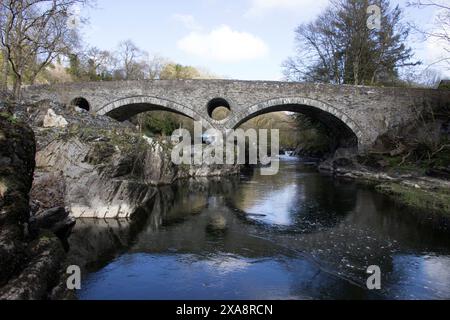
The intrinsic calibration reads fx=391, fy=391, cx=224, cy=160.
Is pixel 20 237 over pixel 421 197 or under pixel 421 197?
over

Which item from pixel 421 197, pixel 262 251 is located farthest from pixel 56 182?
pixel 421 197

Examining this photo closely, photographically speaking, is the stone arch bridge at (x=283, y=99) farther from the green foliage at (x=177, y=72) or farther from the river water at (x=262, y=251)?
the green foliage at (x=177, y=72)

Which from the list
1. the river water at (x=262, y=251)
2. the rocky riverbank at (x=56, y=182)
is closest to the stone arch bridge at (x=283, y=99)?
the rocky riverbank at (x=56, y=182)

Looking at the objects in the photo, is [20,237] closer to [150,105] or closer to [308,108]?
[150,105]

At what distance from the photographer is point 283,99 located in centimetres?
2444

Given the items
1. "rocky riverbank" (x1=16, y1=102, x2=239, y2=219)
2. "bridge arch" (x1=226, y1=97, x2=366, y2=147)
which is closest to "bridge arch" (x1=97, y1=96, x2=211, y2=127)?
"bridge arch" (x1=226, y1=97, x2=366, y2=147)

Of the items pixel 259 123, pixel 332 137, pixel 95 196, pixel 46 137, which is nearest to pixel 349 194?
pixel 95 196

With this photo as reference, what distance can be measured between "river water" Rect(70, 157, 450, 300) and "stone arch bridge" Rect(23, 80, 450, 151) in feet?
35.6

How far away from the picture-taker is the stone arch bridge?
24422 millimetres

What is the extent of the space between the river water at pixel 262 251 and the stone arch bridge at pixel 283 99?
10.9 m

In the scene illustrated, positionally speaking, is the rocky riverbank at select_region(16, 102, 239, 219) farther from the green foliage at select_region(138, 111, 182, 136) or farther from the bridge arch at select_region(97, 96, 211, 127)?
the green foliage at select_region(138, 111, 182, 136)

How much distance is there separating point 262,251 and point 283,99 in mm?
16877

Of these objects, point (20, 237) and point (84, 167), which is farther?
point (84, 167)

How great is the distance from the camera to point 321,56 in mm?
30750
